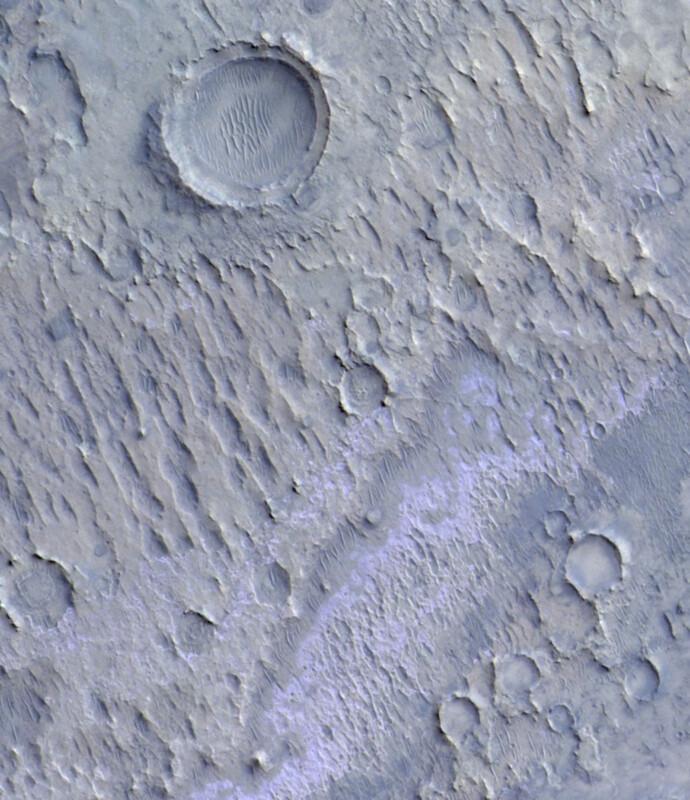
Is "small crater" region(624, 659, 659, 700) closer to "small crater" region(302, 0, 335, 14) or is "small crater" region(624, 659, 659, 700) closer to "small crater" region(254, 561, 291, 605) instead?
"small crater" region(254, 561, 291, 605)

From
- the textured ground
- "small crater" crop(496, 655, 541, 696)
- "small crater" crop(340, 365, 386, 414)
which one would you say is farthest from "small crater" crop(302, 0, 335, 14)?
"small crater" crop(496, 655, 541, 696)

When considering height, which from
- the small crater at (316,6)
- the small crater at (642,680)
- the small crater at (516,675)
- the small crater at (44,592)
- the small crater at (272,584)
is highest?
the small crater at (316,6)

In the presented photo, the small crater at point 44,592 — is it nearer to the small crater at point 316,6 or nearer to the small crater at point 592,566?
the small crater at point 592,566

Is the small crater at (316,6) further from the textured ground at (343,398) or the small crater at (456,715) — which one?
the small crater at (456,715)

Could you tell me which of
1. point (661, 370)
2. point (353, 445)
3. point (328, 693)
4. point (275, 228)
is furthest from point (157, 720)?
point (661, 370)

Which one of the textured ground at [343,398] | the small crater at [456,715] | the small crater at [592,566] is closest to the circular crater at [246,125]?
the textured ground at [343,398]

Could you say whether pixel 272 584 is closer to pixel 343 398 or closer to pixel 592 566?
pixel 343 398

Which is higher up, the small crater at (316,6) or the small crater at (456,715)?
the small crater at (316,6)
